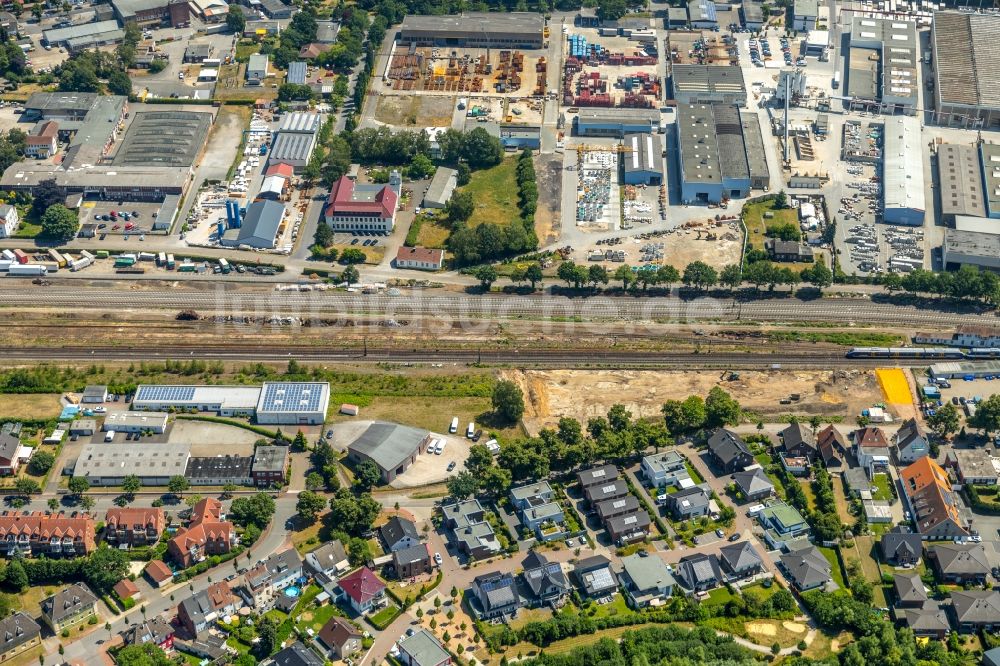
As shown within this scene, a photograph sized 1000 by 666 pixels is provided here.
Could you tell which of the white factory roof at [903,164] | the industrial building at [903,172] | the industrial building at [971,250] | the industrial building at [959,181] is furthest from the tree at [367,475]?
the industrial building at [959,181]

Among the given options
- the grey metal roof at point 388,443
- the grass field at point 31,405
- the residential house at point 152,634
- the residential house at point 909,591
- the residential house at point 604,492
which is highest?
the grass field at point 31,405

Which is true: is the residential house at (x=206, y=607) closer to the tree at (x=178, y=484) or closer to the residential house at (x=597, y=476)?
the tree at (x=178, y=484)

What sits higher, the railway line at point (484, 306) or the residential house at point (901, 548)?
the railway line at point (484, 306)

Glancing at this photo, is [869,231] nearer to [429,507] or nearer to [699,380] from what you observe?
[699,380]

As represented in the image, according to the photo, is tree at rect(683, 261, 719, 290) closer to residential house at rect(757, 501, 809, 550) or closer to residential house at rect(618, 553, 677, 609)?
residential house at rect(757, 501, 809, 550)

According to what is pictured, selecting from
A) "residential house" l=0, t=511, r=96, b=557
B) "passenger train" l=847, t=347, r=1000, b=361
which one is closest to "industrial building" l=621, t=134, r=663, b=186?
"passenger train" l=847, t=347, r=1000, b=361

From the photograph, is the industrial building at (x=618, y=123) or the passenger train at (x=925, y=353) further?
the industrial building at (x=618, y=123)

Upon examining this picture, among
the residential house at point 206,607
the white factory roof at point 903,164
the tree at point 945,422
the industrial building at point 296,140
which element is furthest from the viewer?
the industrial building at point 296,140

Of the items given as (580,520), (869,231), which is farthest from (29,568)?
(869,231)
